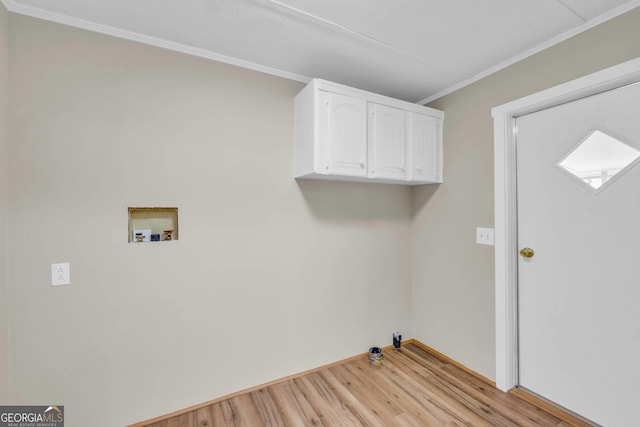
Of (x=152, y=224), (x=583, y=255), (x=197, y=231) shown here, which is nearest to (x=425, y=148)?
(x=583, y=255)

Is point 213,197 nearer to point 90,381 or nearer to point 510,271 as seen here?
point 90,381

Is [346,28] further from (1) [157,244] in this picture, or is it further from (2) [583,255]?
(2) [583,255]

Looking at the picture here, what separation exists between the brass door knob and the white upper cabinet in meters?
0.84

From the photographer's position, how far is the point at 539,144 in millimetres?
1889

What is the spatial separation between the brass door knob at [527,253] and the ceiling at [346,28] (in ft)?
4.32

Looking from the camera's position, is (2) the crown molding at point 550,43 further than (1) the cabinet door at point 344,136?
No

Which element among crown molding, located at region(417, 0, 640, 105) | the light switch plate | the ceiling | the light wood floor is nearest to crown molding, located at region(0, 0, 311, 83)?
the ceiling

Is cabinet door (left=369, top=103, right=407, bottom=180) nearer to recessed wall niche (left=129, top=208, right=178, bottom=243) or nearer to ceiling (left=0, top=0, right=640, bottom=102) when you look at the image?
ceiling (left=0, top=0, right=640, bottom=102)

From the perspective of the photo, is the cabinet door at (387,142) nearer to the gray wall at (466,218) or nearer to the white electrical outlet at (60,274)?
the gray wall at (466,218)

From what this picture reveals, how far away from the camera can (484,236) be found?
213 cm

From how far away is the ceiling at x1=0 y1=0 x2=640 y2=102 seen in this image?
1466mm

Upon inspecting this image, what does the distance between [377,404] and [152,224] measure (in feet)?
6.20

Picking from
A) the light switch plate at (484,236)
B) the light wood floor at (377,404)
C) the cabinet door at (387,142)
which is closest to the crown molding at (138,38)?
the cabinet door at (387,142)

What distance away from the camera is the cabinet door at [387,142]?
2.14 meters
